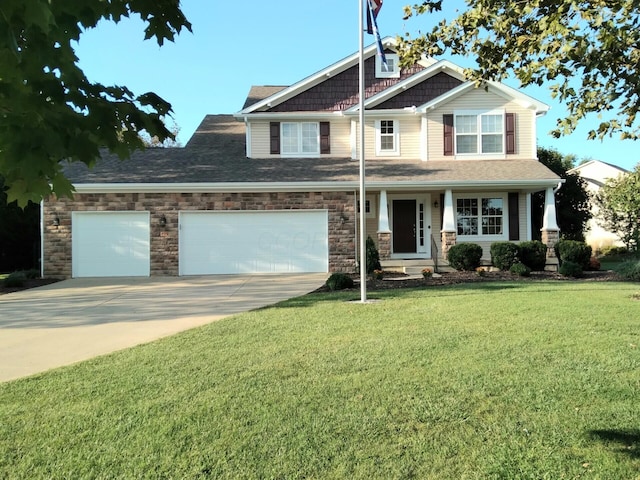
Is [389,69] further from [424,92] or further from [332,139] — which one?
[332,139]

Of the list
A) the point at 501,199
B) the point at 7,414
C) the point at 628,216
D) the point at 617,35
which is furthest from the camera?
the point at 628,216

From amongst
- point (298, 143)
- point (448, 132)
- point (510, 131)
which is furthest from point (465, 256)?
point (298, 143)

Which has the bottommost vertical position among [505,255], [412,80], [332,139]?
[505,255]

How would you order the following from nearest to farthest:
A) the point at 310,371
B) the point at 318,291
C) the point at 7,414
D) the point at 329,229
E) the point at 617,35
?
1. the point at 7,414
2. the point at 617,35
3. the point at 310,371
4. the point at 318,291
5. the point at 329,229

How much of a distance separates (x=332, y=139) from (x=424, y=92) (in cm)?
380

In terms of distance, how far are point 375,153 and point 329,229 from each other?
12.4 ft

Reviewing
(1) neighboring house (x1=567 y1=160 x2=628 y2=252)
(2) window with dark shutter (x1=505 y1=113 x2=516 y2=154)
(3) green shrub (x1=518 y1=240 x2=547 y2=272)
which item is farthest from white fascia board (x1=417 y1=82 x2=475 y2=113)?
(1) neighboring house (x1=567 y1=160 x2=628 y2=252)

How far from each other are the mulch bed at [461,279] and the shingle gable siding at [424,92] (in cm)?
664

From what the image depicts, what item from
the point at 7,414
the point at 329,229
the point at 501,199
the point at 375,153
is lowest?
the point at 7,414

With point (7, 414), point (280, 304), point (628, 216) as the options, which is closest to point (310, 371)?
point (7, 414)

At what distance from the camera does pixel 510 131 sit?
17156 mm

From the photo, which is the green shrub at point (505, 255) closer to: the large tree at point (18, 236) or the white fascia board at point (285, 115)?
the white fascia board at point (285, 115)

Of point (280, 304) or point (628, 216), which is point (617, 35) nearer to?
point (280, 304)

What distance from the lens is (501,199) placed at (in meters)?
17.1
